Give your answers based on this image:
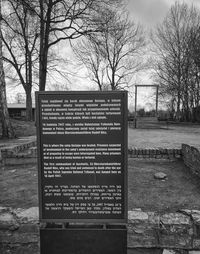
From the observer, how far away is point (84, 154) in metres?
2.02

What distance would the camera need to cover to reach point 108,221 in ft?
6.75

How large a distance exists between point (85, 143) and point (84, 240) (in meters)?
0.96

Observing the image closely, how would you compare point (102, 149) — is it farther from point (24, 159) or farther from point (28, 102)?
point (28, 102)

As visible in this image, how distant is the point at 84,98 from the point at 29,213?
60.0 inches

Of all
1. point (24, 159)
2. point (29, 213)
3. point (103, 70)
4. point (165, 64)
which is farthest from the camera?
point (103, 70)

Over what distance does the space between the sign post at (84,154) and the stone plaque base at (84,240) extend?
0.41ft

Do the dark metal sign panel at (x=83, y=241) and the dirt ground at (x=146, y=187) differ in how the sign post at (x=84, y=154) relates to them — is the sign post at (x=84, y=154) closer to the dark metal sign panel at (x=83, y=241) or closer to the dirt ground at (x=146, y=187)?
the dark metal sign panel at (x=83, y=241)

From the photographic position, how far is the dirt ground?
3719 mm

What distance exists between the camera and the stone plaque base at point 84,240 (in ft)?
6.88

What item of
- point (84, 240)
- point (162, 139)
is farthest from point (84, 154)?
point (162, 139)

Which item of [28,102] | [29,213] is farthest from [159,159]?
[28,102]

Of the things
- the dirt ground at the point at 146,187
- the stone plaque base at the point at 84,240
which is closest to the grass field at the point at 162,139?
the dirt ground at the point at 146,187

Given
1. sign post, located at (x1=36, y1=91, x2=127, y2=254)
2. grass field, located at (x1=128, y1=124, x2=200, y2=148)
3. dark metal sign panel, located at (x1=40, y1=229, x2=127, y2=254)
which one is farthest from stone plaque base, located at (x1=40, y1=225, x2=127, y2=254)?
grass field, located at (x1=128, y1=124, x2=200, y2=148)

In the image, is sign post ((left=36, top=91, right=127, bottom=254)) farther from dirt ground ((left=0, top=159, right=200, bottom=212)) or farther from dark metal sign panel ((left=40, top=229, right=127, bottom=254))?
dirt ground ((left=0, top=159, right=200, bottom=212))
